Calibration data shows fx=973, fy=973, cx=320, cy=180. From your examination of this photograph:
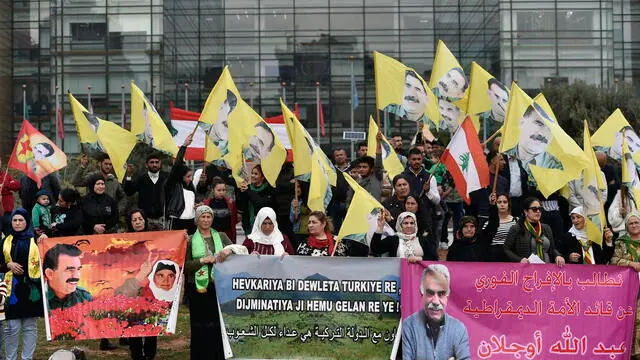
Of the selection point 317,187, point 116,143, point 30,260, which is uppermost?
point 116,143

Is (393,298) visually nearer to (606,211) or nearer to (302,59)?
(606,211)

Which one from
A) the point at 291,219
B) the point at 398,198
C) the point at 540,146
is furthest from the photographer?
the point at 291,219

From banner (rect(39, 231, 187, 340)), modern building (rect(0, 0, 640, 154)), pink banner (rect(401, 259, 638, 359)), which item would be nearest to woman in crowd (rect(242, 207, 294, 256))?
banner (rect(39, 231, 187, 340))

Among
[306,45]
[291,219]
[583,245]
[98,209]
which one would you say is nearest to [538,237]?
[583,245]

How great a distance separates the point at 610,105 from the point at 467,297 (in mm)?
38122

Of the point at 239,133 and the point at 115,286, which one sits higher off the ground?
the point at 239,133

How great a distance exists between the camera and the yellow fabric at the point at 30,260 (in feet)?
31.4

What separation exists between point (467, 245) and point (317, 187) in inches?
67.1

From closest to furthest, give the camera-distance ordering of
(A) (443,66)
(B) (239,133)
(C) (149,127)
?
(B) (239,133), (C) (149,127), (A) (443,66)

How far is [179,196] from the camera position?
11.6 m

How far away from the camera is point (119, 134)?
12.5 m

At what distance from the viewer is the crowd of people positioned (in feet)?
31.4

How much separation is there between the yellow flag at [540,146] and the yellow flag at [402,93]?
2.24 meters

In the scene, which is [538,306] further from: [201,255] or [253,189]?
[253,189]
